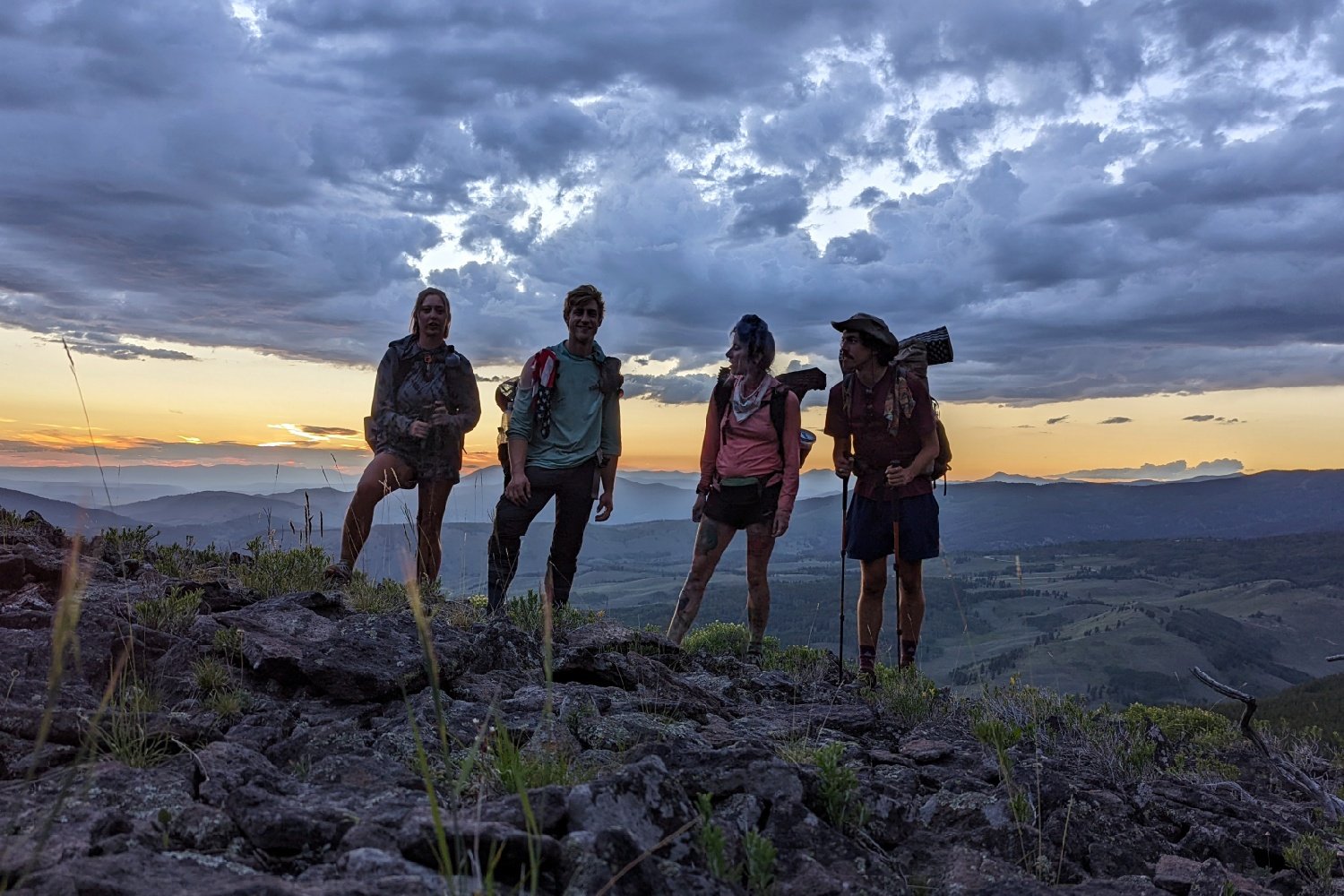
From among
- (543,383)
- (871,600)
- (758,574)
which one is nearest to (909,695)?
(871,600)

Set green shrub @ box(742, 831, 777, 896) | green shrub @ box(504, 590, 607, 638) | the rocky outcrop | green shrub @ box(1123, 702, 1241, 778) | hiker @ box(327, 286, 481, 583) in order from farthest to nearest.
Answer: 1. hiker @ box(327, 286, 481, 583)
2. green shrub @ box(504, 590, 607, 638)
3. green shrub @ box(1123, 702, 1241, 778)
4. green shrub @ box(742, 831, 777, 896)
5. the rocky outcrop

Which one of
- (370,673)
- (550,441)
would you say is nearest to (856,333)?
(550,441)

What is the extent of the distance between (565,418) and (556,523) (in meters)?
0.90

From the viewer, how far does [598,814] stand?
2.71m

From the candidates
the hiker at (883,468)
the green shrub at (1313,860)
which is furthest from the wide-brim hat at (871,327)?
the green shrub at (1313,860)

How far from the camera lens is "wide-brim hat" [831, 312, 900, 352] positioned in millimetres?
7281

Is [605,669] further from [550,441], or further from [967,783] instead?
[550,441]

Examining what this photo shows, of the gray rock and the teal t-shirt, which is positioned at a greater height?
the teal t-shirt

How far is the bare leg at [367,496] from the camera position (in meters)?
7.65

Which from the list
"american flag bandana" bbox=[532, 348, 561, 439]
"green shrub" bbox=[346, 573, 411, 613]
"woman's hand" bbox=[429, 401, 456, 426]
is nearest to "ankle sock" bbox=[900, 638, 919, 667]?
"american flag bandana" bbox=[532, 348, 561, 439]

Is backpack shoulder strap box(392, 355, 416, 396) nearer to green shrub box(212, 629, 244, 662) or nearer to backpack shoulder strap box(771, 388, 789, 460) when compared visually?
backpack shoulder strap box(771, 388, 789, 460)

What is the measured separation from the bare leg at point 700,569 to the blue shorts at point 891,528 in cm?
111

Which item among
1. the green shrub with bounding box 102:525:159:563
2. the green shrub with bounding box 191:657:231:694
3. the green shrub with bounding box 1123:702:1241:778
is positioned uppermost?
the green shrub with bounding box 102:525:159:563

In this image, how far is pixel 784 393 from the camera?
303 inches
